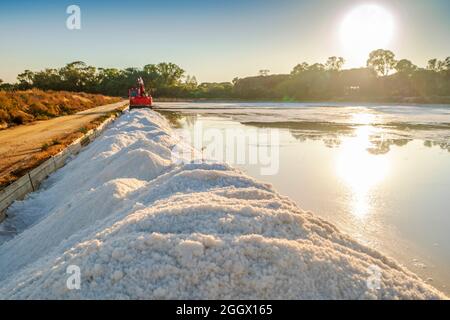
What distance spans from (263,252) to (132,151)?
370cm

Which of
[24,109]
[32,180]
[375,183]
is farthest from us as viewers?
[24,109]

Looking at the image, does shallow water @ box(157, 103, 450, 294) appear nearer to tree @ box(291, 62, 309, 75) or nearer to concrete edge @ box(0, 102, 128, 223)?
concrete edge @ box(0, 102, 128, 223)

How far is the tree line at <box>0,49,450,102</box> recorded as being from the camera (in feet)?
145

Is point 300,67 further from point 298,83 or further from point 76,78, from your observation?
point 76,78

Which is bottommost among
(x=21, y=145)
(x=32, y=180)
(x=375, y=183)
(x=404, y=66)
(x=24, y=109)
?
(x=375, y=183)

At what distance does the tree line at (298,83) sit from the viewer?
44.1 metres

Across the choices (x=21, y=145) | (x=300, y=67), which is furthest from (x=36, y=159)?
(x=300, y=67)

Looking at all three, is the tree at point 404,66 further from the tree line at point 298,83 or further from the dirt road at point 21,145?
the dirt road at point 21,145

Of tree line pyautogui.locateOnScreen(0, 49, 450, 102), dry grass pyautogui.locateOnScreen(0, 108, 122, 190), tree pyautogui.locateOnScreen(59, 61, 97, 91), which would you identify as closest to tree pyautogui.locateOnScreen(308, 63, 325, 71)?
tree line pyautogui.locateOnScreen(0, 49, 450, 102)

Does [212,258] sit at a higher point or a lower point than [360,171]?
higher

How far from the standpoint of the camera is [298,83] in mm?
52562

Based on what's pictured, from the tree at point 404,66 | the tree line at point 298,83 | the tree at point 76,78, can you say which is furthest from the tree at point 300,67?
the tree at point 76,78
